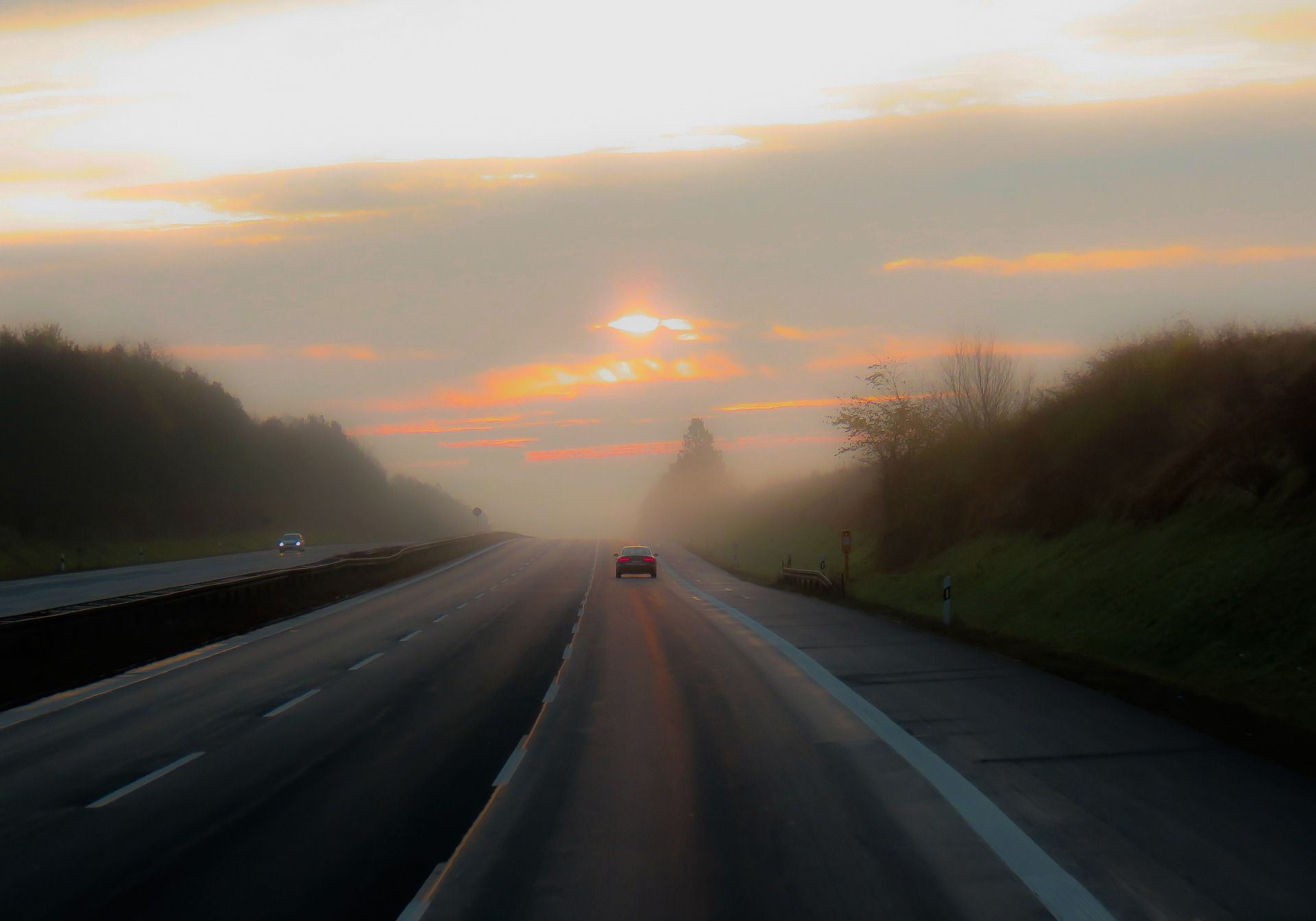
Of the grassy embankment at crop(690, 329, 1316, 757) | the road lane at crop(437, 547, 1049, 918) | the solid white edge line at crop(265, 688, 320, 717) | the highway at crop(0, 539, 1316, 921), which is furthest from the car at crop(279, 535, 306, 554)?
the road lane at crop(437, 547, 1049, 918)

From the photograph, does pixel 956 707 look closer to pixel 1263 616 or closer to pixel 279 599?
pixel 1263 616

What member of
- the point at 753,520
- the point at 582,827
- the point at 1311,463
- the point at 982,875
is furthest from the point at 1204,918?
the point at 753,520

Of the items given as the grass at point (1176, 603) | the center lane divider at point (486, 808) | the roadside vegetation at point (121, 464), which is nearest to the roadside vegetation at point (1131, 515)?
the grass at point (1176, 603)

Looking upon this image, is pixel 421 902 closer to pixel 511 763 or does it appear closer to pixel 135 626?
pixel 511 763

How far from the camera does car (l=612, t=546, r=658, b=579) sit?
5250 centimetres

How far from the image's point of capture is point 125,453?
8075 centimetres

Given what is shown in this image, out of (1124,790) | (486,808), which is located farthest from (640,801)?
(1124,790)

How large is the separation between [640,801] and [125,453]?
268 ft

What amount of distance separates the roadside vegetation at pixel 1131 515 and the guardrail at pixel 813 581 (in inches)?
80.5

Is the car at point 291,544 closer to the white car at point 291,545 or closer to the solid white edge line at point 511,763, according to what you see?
the white car at point 291,545

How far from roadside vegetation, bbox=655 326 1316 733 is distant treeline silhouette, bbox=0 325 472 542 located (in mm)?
45311

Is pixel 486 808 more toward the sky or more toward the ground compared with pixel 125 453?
more toward the ground

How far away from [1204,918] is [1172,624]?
45.2 ft

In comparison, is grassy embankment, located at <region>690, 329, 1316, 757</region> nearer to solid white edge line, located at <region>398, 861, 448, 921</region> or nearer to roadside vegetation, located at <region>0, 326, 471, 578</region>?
solid white edge line, located at <region>398, 861, 448, 921</region>
